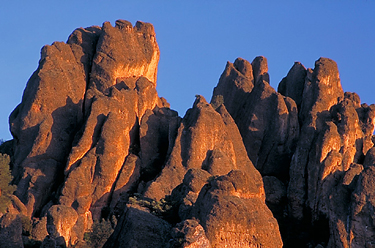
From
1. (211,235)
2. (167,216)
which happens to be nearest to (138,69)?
(167,216)

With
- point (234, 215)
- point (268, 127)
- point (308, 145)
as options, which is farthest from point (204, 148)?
point (234, 215)

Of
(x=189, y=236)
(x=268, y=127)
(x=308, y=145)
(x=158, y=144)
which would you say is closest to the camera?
(x=189, y=236)

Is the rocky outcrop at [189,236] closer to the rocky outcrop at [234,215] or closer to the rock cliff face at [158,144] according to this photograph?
the rocky outcrop at [234,215]

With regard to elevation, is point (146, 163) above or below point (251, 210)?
above

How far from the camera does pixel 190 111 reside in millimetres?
71875

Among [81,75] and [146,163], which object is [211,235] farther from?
[81,75]

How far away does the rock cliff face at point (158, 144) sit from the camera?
60.9 metres

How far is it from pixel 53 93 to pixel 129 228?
111 feet

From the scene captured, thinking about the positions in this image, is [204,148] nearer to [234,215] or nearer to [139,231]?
[139,231]

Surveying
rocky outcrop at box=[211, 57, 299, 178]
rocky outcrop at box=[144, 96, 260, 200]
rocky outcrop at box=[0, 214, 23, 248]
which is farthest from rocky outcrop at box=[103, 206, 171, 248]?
rocky outcrop at box=[211, 57, 299, 178]

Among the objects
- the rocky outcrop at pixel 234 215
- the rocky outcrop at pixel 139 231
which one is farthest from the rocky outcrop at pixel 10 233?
the rocky outcrop at pixel 234 215

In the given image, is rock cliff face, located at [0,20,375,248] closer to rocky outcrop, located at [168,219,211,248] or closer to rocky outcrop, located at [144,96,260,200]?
rocky outcrop, located at [144,96,260,200]

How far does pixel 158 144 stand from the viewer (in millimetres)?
72500

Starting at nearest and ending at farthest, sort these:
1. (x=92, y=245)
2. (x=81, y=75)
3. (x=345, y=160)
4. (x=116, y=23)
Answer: (x=92, y=245), (x=345, y=160), (x=81, y=75), (x=116, y=23)
